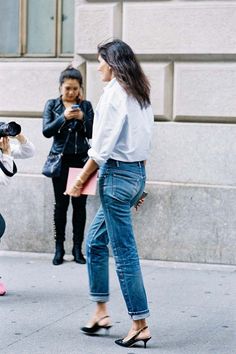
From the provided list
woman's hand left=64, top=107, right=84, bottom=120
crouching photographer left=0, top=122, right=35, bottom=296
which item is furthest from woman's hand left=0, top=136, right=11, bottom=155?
woman's hand left=64, top=107, right=84, bottom=120

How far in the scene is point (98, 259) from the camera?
573cm

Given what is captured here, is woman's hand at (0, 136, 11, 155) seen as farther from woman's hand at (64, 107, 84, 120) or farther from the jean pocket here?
woman's hand at (64, 107, 84, 120)

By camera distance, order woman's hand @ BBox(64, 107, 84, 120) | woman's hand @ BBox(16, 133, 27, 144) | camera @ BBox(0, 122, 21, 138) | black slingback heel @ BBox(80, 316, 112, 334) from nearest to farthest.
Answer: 1. black slingback heel @ BBox(80, 316, 112, 334)
2. camera @ BBox(0, 122, 21, 138)
3. woman's hand @ BBox(16, 133, 27, 144)
4. woman's hand @ BBox(64, 107, 84, 120)

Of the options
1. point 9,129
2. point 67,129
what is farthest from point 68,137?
point 9,129

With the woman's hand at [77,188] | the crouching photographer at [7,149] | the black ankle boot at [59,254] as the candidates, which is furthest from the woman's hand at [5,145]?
the black ankle boot at [59,254]

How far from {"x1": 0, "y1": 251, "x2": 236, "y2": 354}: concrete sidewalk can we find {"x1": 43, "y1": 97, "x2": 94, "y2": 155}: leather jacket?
104cm

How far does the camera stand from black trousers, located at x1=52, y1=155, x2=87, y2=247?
822 cm

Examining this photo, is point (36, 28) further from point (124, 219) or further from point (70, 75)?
point (124, 219)

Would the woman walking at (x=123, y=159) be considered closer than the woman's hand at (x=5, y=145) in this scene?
Yes

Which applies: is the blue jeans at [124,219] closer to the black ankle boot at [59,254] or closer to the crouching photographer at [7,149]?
the crouching photographer at [7,149]

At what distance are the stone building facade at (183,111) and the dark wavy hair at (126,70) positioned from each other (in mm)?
2554

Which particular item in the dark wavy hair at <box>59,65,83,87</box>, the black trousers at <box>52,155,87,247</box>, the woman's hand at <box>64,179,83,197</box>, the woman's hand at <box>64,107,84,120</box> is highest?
the dark wavy hair at <box>59,65,83,87</box>

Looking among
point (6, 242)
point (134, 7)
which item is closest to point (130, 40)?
point (134, 7)

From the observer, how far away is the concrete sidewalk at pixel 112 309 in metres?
5.63
